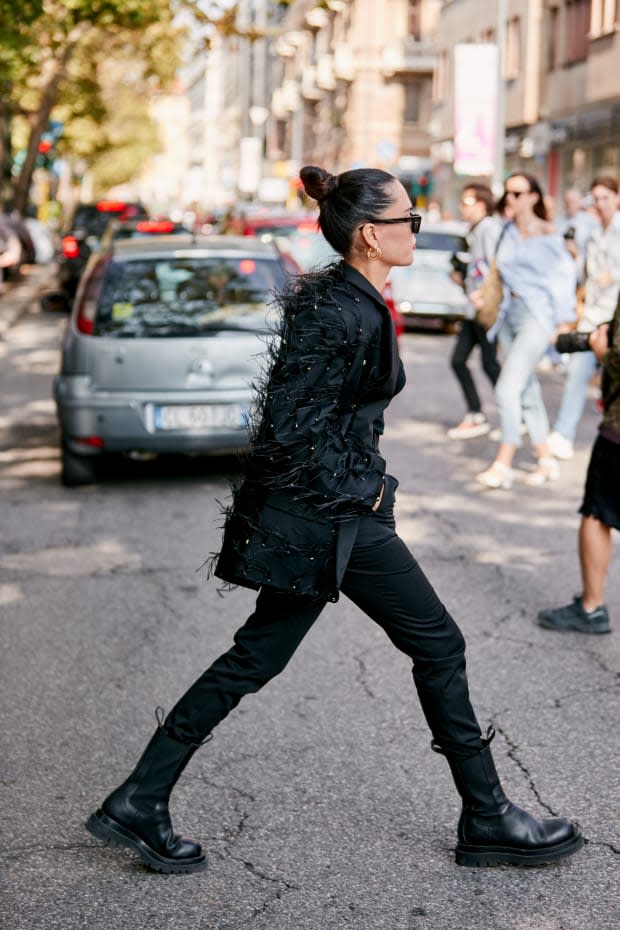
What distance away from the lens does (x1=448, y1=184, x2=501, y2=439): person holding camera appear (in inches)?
440

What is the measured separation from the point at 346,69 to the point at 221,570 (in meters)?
65.7

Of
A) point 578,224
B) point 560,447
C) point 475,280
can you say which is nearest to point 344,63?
point 578,224

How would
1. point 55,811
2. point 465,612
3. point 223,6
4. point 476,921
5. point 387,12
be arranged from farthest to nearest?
point 387,12 < point 223,6 < point 465,612 < point 55,811 < point 476,921

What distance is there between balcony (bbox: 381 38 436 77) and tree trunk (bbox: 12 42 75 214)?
28.0 m

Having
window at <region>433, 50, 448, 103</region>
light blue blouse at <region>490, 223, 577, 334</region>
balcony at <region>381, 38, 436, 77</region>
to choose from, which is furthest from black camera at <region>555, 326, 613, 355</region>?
balcony at <region>381, 38, 436, 77</region>

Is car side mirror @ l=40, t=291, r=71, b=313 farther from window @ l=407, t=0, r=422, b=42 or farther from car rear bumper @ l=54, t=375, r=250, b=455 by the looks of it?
window @ l=407, t=0, r=422, b=42

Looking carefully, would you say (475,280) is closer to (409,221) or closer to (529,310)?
(529,310)

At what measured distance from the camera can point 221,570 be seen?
3.95m

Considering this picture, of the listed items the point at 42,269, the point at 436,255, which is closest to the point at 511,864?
the point at 436,255

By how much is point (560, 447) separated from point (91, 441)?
3.52 metres

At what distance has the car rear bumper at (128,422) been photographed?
9.66 metres

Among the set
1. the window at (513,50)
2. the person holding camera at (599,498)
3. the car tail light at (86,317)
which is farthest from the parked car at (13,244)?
the person holding camera at (599,498)

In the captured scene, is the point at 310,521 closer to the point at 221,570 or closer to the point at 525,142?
the point at 221,570

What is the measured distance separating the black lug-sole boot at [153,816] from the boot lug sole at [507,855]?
694 millimetres
